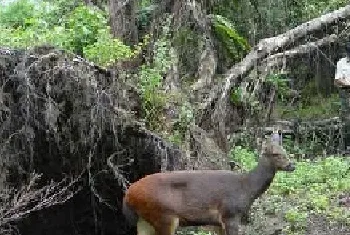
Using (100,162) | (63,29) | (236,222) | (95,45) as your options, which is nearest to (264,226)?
(236,222)

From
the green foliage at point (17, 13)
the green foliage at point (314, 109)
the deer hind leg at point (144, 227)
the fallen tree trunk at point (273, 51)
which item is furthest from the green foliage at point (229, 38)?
the deer hind leg at point (144, 227)

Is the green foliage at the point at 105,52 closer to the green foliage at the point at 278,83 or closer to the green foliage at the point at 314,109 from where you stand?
the green foliage at the point at 278,83

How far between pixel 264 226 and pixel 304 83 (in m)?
10.3

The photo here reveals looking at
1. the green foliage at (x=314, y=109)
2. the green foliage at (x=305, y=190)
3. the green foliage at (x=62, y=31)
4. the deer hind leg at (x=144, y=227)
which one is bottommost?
the green foliage at (x=305, y=190)

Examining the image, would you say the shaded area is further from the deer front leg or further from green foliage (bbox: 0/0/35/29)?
green foliage (bbox: 0/0/35/29)

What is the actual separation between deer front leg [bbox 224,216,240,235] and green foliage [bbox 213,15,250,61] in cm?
720

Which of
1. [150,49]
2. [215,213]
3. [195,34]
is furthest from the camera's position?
[195,34]

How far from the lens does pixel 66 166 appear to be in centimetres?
1126

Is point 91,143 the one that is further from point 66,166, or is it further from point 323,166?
point 323,166

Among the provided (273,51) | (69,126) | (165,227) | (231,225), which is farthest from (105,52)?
(273,51)

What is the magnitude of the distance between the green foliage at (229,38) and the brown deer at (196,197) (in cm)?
653

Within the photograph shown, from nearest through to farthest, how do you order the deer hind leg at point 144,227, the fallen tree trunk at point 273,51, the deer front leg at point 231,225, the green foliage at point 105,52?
the deer hind leg at point 144,227, the deer front leg at point 231,225, the green foliage at point 105,52, the fallen tree trunk at point 273,51

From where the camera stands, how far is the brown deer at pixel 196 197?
906 cm

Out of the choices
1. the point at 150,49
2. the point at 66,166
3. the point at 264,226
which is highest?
the point at 150,49
